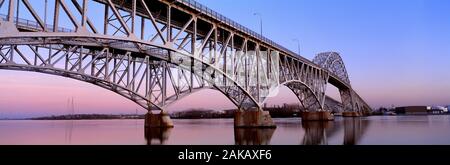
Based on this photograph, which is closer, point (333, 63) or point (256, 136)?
point (256, 136)

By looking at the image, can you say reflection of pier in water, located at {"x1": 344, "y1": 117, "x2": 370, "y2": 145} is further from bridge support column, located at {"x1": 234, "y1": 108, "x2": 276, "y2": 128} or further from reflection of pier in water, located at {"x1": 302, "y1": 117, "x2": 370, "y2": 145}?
bridge support column, located at {"x1": 234, "y1": 108, "x2": 276, "y2": 128}

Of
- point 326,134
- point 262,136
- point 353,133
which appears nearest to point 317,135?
point 326,134

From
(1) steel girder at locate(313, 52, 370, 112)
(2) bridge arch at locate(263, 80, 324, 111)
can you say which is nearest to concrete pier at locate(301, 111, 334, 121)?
(2) bridge arch at locate(263, 80, 324, 111)

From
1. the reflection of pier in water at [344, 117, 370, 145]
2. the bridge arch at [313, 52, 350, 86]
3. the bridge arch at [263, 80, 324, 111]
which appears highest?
the bridge arch at [313, 52, 350, 86]

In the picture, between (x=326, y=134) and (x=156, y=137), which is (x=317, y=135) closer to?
(x=326, y=134)

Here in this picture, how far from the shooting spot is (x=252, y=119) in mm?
53625

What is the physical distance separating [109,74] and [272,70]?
2507cm

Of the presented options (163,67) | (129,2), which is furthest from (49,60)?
(163,67)

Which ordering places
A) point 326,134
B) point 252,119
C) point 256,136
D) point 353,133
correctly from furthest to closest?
1. point 252,119
2. point 353,133
3. point 326,134
4. point 256,136

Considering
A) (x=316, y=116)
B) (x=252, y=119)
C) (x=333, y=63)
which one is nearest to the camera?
(x=252, y=119)

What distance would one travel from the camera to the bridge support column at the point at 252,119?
5359 cm

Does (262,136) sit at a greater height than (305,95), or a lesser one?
lesser

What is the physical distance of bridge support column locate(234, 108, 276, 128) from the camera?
53594 mm
